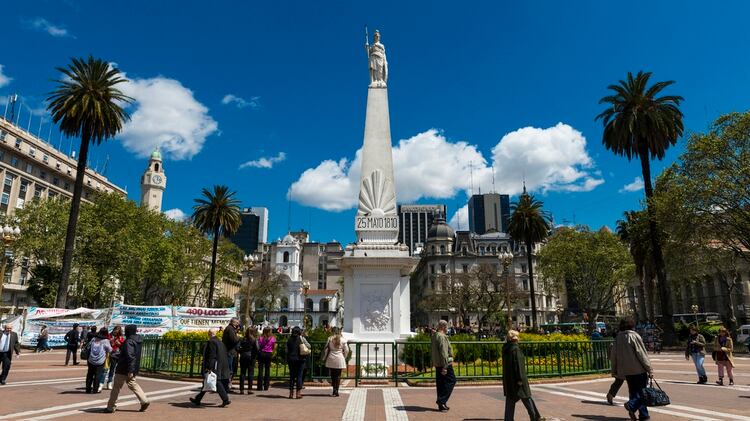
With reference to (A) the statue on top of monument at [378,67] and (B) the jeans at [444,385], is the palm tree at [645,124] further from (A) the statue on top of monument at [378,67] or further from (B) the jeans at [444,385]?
(B) the jeans at [444,385]

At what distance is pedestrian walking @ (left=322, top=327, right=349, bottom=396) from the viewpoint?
10289 mm

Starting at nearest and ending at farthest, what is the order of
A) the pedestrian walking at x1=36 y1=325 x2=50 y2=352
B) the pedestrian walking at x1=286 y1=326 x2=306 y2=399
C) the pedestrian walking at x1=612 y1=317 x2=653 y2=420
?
the pedestrian walking at x1=612 y1=317 x2=653 y2=420 → the pedestrian walking at x1=286 y1=326 x2=306 y2=399 → the pedestrian walking at x1=36 y1=325 x2=50 y2=352

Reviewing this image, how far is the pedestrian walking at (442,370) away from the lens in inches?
338

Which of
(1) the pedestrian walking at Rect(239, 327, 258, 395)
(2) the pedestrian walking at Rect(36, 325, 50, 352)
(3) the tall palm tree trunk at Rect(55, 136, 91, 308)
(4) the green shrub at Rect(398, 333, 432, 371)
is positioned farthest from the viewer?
(3) the tall palm tree trunk at Rect(55, 136, 91, 308)

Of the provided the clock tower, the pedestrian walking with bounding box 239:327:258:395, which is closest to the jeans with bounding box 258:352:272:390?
the pedestrian walking with bounding box 239:327:258:395

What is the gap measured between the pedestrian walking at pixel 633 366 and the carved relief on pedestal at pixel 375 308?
7.81 m

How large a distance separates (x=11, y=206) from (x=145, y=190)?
28.6 m

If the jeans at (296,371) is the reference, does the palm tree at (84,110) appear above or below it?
above

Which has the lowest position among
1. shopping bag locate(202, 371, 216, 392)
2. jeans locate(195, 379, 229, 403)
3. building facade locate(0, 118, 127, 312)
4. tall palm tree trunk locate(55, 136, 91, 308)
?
jeans locate(195, 379, 229, 403)

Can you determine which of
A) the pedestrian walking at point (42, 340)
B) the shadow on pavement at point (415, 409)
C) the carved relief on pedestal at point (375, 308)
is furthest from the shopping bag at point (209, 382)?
the pedestrian walking at point (42, 340)

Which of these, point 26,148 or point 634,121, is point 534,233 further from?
point 26,148

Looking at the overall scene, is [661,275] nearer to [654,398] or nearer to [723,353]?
[723,353]

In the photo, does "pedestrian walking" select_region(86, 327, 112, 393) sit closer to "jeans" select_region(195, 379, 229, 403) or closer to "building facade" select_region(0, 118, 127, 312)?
"jeans" select_region(195, 379, 229, 403)

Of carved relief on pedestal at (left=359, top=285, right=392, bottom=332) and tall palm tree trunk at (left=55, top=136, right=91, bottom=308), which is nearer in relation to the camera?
carved relief on pedestal at (left=359, top=285, right=392, bottom=332)
